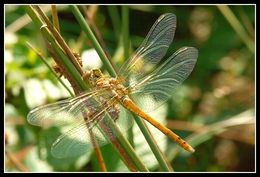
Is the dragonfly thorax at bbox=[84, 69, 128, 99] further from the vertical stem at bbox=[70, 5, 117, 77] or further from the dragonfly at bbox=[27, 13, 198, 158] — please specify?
the vertical stem at bbox=[70, 5, 117, 77]

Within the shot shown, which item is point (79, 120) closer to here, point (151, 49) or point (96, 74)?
point (96, 74)

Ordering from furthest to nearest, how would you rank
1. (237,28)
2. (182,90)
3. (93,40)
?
(182,90)
(237,28)
(93,40)

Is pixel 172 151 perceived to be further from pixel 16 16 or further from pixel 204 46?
pixel 16 16

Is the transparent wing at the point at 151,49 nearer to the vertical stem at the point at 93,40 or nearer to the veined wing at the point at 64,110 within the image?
the veined wing at the point at 64,110

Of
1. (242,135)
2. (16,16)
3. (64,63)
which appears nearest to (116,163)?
(64,63)

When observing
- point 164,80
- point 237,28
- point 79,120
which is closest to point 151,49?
point 164,80

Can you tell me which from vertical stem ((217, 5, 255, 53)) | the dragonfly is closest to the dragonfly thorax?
the dragonfly

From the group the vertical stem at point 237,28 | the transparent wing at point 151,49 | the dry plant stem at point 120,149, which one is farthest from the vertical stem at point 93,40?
the vertical stem at point 237,28
